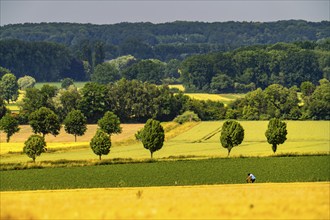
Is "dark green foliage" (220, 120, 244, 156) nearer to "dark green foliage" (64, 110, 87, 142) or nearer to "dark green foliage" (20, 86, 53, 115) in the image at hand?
"dark green foliage" (64, 110, 87, 142)

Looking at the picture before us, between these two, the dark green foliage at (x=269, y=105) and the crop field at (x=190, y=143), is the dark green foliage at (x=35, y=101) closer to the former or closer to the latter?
the crop field at (x=190, y=143)

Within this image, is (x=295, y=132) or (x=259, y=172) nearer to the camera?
(x=259, y=172)

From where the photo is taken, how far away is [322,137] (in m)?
114

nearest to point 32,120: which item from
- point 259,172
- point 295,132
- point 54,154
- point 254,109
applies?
point 54,154

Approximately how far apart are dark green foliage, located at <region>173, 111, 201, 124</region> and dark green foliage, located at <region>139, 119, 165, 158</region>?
49.3 meters

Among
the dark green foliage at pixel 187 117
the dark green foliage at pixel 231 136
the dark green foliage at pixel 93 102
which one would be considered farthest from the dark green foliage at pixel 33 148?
the dark green foliage at pixel 93 102

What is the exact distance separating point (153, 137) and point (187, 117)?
55469mm

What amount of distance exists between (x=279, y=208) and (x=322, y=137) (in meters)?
96.2

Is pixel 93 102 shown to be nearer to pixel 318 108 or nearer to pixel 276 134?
pixel 318 108

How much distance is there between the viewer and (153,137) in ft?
304

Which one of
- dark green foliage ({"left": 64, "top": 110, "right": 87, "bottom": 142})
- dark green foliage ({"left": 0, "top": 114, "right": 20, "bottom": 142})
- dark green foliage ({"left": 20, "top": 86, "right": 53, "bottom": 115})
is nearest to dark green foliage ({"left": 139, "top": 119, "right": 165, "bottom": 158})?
dark green foliage ({"left": 64, "top": 110, "right": 87, "bottom": 142})

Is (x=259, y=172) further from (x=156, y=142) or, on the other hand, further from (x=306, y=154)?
(x=156, y=142)

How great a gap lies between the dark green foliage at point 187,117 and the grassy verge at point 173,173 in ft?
208

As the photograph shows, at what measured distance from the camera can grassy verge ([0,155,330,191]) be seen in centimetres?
6141
